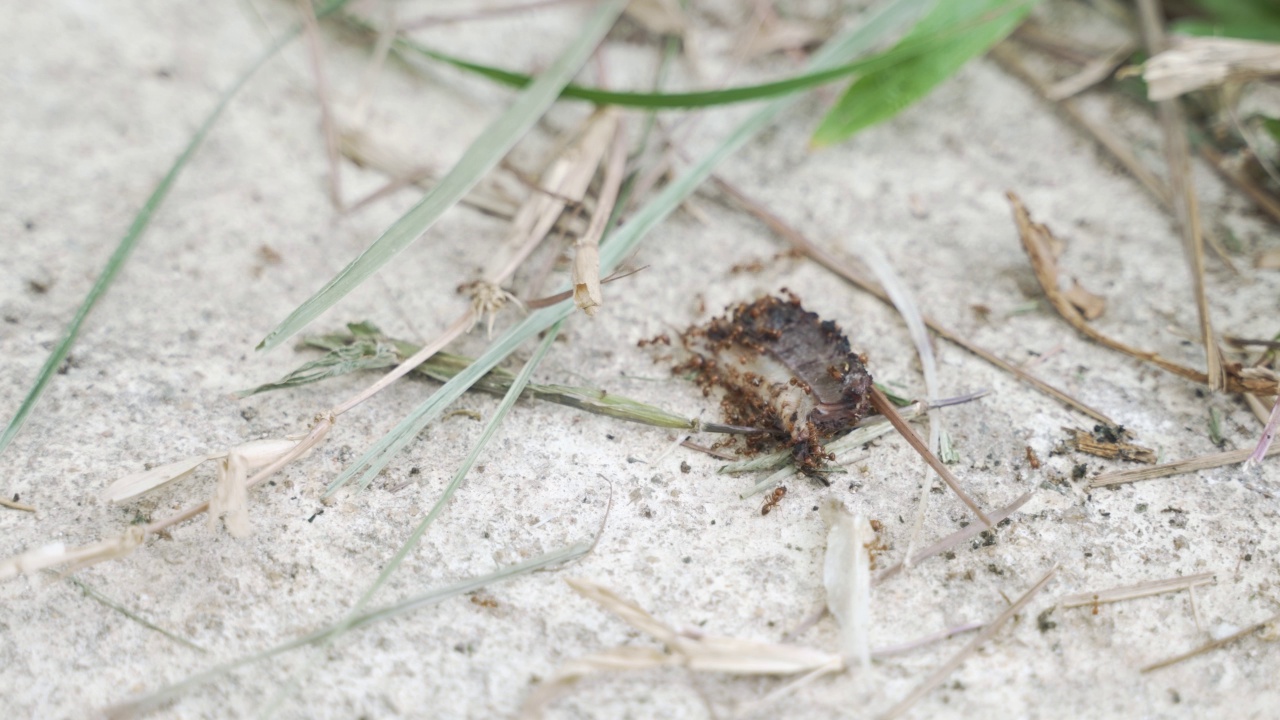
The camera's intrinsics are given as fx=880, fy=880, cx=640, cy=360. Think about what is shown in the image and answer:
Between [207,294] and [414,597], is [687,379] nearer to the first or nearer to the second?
[414,597]

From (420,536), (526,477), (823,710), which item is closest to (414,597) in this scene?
(420,536)

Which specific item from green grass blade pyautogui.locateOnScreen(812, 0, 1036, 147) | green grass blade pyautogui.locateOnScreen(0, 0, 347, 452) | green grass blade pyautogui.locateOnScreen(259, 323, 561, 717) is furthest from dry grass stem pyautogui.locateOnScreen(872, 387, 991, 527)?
green grass blade pyautogui.locateOnScreen(0, 0, 347, 452)

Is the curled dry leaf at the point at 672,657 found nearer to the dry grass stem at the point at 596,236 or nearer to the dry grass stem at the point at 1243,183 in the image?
the dry grass stem at the point at 596,236

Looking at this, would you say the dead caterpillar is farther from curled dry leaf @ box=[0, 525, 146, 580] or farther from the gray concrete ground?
curled dry leaf @ box=[0, 525, 146, 580]

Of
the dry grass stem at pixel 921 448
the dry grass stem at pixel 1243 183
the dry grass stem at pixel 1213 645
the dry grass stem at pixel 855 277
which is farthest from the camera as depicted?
the dry grass stem at pixel 1243 183

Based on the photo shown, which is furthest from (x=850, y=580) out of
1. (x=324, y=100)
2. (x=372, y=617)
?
(x=324, y=100)

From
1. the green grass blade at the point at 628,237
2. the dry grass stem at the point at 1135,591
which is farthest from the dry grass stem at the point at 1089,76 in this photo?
the dry grass stem at the point at 1135,591

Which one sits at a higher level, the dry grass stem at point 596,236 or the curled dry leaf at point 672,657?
the dry grass stem at point 596,236
